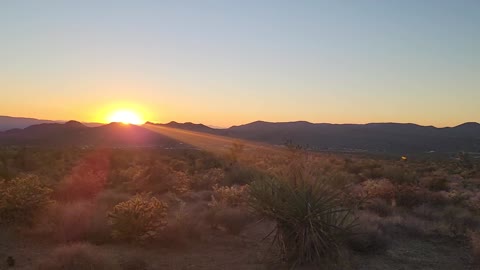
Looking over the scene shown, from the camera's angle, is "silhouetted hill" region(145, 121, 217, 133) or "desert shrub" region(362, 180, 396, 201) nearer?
"desert shrub" region(362, 180, 396, 201)

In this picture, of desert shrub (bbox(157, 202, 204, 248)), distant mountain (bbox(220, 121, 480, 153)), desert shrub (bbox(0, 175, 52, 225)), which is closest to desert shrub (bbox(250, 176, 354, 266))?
desert shrub (bbox(157, 202, 204, 248))

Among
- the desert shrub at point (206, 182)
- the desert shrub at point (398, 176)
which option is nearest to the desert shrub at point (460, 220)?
the desert shrub at point (206, 182)

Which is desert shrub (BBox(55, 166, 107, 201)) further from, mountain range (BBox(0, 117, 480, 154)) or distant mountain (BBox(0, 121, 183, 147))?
distant mountain (BBox(0, 121, 183, 147))

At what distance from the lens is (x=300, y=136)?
151500mm

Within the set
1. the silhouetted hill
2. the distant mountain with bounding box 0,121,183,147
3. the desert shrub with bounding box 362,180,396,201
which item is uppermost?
the silhouetted hill

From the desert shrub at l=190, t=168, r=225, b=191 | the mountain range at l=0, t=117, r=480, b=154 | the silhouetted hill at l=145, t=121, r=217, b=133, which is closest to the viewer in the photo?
the desert shrub at l=190, t=168, r=225, b=191

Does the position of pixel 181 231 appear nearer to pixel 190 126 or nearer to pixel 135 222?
pixel 135 222

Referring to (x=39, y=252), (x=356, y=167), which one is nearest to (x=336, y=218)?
(x=39, y=252)

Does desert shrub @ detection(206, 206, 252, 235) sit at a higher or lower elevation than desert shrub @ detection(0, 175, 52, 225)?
lower

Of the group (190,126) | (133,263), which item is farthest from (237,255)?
(190,126)

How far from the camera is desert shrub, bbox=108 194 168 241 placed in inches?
501

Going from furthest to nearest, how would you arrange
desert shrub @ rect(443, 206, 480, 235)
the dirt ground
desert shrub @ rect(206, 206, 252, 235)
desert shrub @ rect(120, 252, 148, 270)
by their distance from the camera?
desert shrub @ rect(443, 206, 480, 235)
desert shrub @ rect(206, 206, 252, 235)
the dirt ground
desert shrub @ rect(120, 252, 148, 270)

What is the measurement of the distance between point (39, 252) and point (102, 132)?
122m

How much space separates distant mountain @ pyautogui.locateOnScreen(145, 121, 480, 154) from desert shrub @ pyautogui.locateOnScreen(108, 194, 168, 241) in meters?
104
